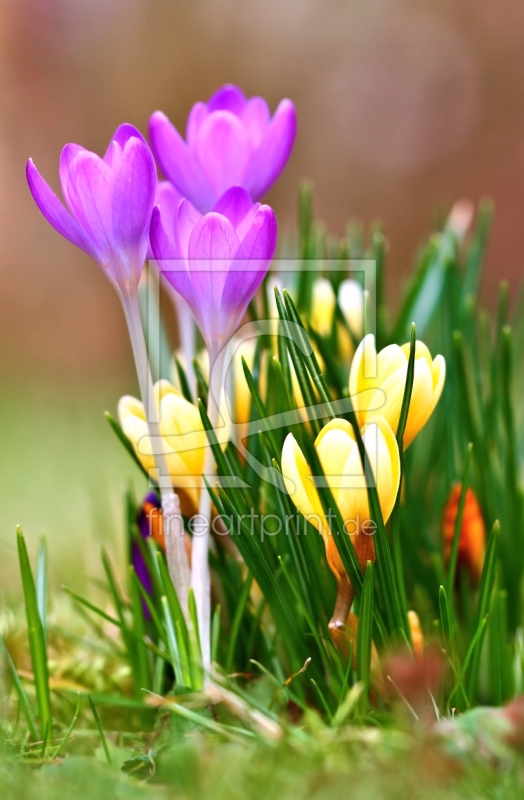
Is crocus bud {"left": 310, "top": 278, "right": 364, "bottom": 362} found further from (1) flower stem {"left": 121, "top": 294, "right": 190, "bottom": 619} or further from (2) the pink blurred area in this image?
(2) the pink blurred area

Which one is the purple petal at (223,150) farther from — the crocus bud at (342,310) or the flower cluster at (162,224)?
the crocus bud at (342,310)

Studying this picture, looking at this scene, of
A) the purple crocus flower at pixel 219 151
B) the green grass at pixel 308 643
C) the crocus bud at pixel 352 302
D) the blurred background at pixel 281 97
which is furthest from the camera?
the blurred background at pixel 281 97

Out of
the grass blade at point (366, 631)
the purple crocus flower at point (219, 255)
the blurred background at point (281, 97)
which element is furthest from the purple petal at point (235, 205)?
the blurred background at point (281, 97)

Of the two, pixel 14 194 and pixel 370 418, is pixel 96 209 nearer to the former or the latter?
pixel 370 418

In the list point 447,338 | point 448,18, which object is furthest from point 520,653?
point 448,18

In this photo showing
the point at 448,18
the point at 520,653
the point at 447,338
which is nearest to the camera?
the point at 520,653

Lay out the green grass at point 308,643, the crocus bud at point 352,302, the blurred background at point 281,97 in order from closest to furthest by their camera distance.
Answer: the green grass at point 308,643
the crocus bud at point 352,302
the blurred background at point 281,97
